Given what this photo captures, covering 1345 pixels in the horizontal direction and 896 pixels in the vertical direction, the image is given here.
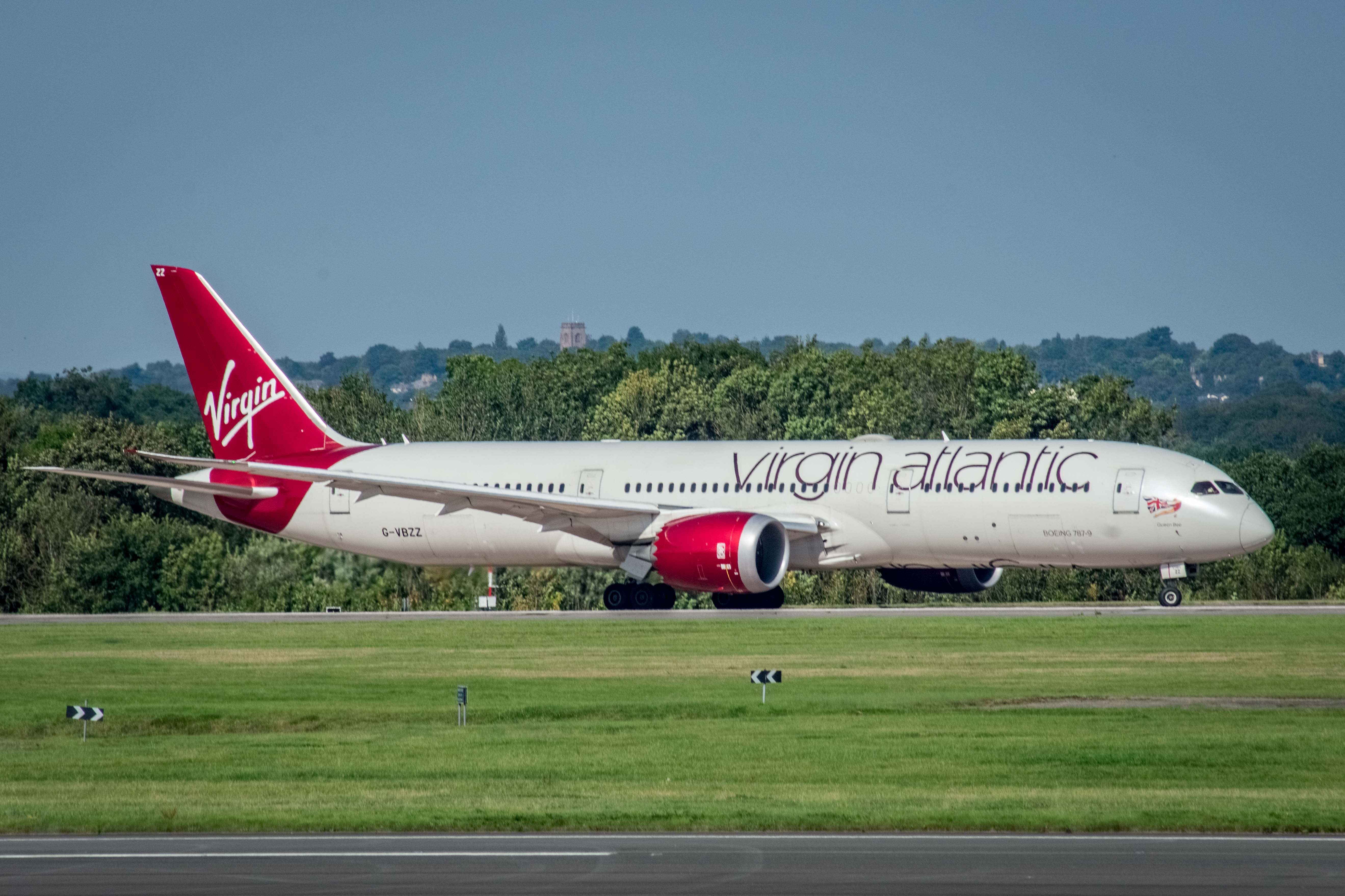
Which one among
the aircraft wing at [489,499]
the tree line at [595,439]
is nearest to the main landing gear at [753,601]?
the aircraft wing at [489,499]

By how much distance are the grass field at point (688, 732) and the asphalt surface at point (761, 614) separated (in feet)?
9.10

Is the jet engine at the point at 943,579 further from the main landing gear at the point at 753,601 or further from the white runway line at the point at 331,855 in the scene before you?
the white runway line at the point at 331,855

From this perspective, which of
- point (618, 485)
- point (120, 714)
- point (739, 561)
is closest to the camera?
point (120, 714)

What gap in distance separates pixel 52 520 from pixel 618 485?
27.6m

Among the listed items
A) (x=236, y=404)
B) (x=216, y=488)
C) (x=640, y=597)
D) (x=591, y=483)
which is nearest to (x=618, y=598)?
(x=640, y=597)

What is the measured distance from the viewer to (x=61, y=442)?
78.5 metres

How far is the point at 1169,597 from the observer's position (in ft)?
141

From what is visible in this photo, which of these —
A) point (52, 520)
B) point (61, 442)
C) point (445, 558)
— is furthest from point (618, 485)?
point (61, 442)

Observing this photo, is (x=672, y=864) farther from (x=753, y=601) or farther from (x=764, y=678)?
(x=753, y=601)

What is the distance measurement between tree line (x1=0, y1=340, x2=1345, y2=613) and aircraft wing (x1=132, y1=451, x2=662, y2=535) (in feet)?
22.5

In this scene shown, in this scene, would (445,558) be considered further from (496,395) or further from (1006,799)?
(496,395)

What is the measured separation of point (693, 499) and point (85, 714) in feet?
73.6

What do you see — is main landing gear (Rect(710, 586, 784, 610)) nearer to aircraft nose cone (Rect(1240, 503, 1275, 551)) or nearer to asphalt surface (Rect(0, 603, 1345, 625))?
asphalt surface (Rect(0, 603, 1345, 625))

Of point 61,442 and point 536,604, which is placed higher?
point 61,442
